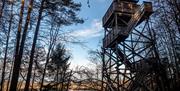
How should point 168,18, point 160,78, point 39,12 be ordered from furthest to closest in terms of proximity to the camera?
point 168,18 < point 39,12 < point 160,78

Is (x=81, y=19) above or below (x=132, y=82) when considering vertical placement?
above

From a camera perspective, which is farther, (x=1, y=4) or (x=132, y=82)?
(x=1, y=4)

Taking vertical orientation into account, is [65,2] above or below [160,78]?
above

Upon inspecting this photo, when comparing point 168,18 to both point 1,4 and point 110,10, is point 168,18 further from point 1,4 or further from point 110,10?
point 1,4

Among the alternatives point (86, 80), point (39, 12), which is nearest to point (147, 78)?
point (39, 12)

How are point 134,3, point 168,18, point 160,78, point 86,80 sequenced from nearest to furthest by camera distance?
point 86,80
point 160,78
point 134,3
point 168,18

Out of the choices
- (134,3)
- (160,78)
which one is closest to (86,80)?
(160,78)

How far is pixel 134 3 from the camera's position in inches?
639

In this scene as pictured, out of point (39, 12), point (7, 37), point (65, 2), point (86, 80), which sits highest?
point (65, 2)

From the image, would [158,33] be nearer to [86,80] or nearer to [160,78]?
[160,78]

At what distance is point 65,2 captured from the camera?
15562 millimetres

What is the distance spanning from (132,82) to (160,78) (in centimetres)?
161

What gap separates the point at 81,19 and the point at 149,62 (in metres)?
6.56

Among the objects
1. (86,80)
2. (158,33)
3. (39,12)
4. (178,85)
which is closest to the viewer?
(86,80)
